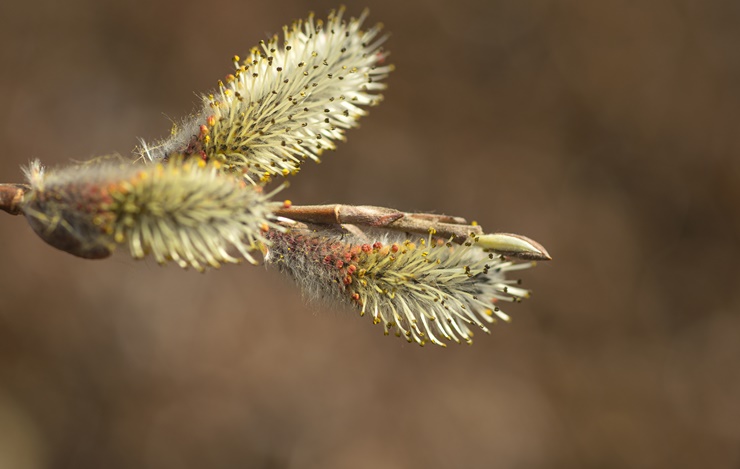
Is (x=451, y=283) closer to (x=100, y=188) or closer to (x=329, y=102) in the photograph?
(x=329, y=102)

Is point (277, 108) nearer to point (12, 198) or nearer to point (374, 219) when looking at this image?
point (374, 219)

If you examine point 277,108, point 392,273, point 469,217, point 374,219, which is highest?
point 469,217

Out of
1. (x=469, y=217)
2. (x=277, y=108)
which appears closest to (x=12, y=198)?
(x=277, y=108)

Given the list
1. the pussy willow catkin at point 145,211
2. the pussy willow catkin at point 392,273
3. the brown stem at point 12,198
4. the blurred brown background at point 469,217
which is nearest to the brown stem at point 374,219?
the pussy willow catkin at point 392,273

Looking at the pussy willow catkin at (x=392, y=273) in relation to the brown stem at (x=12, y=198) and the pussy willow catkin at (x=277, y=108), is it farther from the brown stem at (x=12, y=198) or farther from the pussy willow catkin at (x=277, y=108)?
the brown stem at (x=12, y=198)

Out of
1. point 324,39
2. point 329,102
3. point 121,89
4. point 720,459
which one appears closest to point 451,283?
point 329,102

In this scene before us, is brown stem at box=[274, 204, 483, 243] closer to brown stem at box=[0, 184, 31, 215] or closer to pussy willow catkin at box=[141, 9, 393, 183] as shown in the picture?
pussy willow catkin at box=[141, 9, 393, 183]
